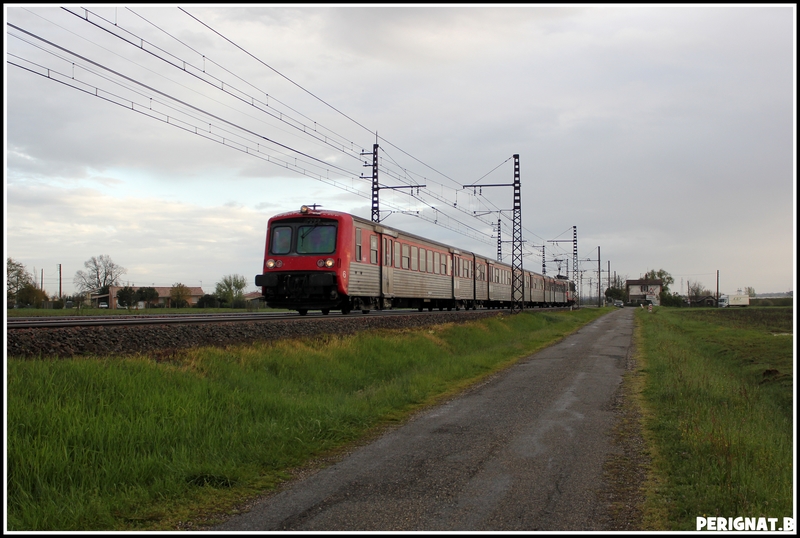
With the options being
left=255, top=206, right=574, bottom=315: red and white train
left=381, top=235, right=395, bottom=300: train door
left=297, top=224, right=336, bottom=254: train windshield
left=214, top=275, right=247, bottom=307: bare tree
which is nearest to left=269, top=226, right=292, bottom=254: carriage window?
left=255, top=206, right=574, bottom=315: red and white train

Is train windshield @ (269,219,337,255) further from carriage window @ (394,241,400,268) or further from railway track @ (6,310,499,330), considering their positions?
carriage window @ (394,241,400,268)

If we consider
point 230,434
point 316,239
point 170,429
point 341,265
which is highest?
point 316,239

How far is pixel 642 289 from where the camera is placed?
149 m

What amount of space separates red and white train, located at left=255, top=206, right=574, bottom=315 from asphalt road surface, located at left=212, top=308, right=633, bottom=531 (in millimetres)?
9295

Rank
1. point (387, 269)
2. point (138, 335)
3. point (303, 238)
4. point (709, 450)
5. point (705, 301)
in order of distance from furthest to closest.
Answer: point (705, 301) < point (387, 269) < point (303, 238) < point (138, 335) < point (709, 450)

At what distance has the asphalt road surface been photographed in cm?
454

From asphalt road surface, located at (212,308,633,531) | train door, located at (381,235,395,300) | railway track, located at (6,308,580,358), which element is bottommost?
asphalt road surface, located at (212,308,633,531)

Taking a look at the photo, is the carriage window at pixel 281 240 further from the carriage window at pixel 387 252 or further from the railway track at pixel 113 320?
the carriage window at pixel 387 252

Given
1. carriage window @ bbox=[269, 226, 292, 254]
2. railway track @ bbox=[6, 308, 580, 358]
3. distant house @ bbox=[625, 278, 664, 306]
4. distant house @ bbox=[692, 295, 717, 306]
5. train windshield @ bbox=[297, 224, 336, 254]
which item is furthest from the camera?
distant house @ bbox=[625, 278, 664, 306]

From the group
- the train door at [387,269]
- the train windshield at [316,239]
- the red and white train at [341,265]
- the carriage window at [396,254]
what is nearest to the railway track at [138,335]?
the red and white train at [341,265]

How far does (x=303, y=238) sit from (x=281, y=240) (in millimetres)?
762

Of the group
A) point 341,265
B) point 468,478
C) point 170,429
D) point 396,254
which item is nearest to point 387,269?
point 396,254

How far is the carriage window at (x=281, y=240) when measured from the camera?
1862 cm

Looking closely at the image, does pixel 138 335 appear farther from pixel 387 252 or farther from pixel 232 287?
pixel 232 287
